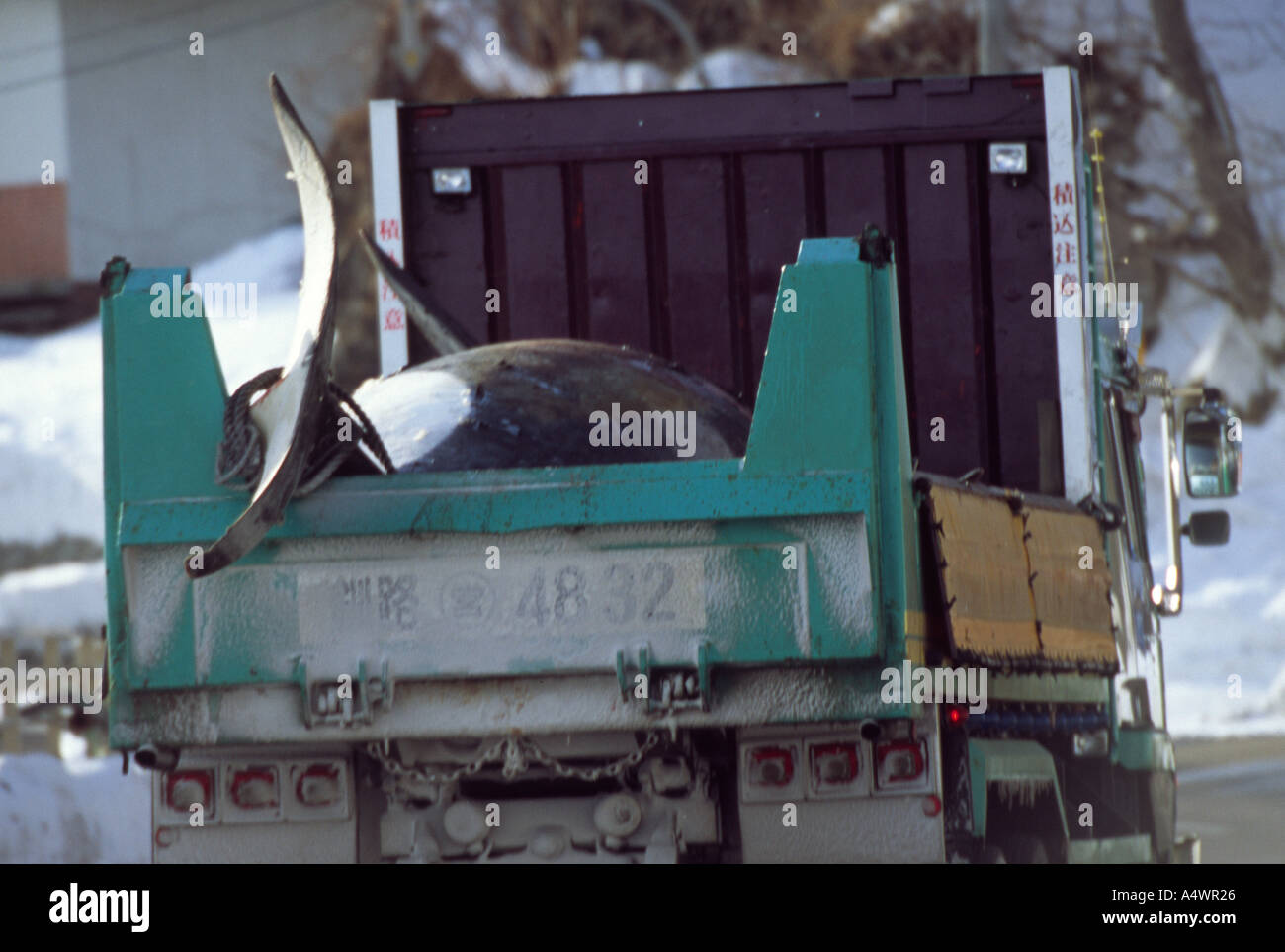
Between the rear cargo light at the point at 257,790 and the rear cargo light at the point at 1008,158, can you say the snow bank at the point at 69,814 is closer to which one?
the rear cargo light at the point at 257,790

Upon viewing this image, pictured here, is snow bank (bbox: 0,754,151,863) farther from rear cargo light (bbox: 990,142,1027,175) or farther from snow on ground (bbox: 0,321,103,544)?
snow on ground (bbox: 0,321,103,544)

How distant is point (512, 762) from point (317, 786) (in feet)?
1.75

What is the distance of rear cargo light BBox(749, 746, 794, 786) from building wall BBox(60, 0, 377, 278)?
29.7 m

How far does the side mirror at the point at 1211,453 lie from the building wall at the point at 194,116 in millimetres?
26797

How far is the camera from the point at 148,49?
1371 inches

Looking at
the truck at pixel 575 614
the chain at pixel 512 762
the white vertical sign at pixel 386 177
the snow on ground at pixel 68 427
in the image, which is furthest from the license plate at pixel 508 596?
the snow on ground at pixel 68 427

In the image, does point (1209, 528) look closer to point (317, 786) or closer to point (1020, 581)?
point (1020, 581)

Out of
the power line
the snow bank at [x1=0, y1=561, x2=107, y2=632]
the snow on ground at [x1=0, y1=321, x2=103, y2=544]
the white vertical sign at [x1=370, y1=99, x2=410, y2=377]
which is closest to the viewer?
the white vertical sign at [x1=370, y1=99, x2=410, y2=377]

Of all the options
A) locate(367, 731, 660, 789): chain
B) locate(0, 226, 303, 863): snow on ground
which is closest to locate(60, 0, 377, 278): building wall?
locate(0, 226, 303, 863): snow on ground

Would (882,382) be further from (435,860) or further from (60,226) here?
(60,226)

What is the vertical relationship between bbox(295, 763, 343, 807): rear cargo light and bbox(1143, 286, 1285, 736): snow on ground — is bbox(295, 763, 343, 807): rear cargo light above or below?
below

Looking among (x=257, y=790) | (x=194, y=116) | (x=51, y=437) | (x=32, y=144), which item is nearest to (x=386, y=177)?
(x=257, y=790)

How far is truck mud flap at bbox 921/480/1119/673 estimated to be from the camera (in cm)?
Result: 557
